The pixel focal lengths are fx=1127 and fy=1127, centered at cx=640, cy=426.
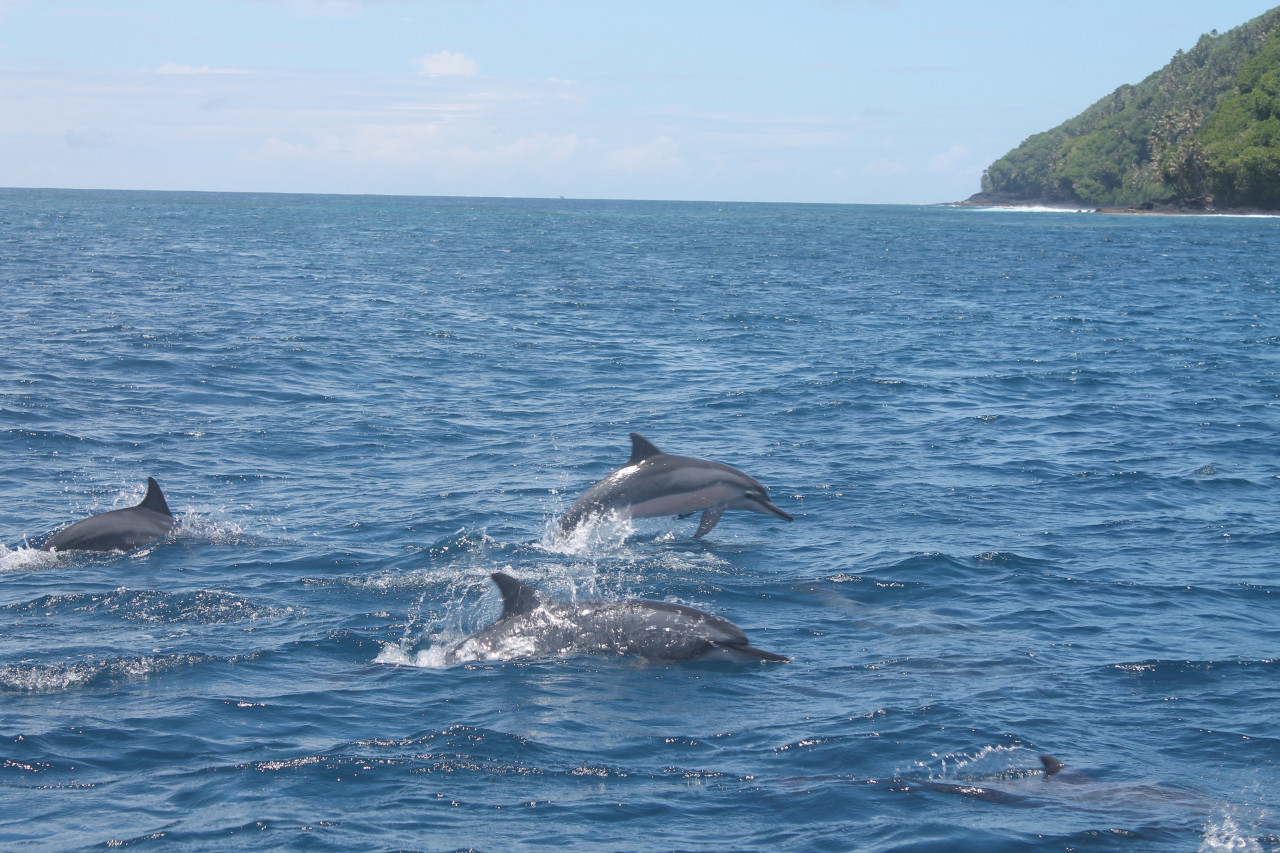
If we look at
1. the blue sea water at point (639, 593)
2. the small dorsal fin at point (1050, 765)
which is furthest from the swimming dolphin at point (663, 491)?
the small dorsal fin at point (1050, 765)

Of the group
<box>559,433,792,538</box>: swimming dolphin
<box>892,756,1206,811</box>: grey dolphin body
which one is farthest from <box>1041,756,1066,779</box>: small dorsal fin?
<box>559,433,792,538</box>: swimming dolphin

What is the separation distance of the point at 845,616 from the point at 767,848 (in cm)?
482

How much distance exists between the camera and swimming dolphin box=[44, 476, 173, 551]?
13297 millimetres

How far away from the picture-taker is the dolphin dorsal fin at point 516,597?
10516mm

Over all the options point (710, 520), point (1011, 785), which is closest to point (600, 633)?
point (1011, 785)

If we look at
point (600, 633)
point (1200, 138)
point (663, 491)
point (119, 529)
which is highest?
point (1200, 138)

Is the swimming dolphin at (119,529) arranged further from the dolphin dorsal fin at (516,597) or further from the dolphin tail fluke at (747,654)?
the dolphin tail fluke at (747,654)

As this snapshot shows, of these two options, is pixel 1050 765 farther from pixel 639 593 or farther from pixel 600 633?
pixel 639 593

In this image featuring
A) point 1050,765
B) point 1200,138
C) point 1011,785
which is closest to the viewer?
point 1011,785

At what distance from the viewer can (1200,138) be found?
137500mm

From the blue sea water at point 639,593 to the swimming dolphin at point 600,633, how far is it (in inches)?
8.0

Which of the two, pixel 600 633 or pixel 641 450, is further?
pixel 641 450

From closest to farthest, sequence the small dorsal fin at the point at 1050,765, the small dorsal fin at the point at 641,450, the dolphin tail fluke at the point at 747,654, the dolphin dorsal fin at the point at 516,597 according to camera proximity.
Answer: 1. the small dorsal fin at the point at 1050,765
2. the dolphin tail fluke at the point at 747,654
3. the dolphin dorsal fin at the point at 516,597
4. the small dorsal fin at the point at 641,450

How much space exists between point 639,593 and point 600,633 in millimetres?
2002
